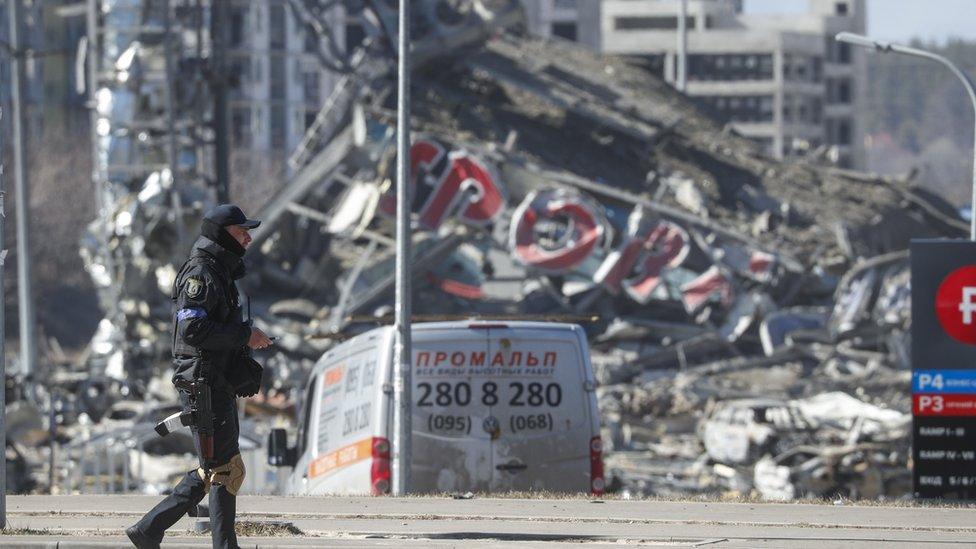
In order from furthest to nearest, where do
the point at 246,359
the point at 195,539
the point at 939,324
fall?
1. the point at 939,324
2. the point at 195,539
3. the point at 246,359

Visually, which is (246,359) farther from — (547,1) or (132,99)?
(547,1)

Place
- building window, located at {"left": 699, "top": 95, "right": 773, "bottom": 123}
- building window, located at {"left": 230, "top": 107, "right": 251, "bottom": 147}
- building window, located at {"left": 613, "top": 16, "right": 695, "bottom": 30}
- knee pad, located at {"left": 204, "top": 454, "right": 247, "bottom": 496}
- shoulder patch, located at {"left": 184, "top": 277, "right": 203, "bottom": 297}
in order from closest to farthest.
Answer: shoulder patch, located at {"left": 184, "top": 277, "right": 203, "bottom": 297} → knee pad, located at {"left": 204, "top": 454, "right": 247, "bottom": 496} → building window, located at {"left": 230, "top": 107, "right": 251, "bottom": 147} → building window, located at {"left": 699, "top": 95, "right": 773, "bottom": 123} → building window, located at {"left": 613, "top": 16, "right": 695, "bottom": 30}

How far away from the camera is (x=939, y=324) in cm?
1677

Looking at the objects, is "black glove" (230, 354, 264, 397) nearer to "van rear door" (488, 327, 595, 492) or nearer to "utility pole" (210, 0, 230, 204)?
"van rear door" (488, 327, 595, 492)

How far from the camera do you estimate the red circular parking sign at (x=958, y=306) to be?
16672 millimetres

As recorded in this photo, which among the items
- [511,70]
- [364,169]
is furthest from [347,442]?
[511,70]

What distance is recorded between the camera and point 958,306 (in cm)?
1670

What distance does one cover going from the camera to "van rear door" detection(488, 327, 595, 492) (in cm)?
1505

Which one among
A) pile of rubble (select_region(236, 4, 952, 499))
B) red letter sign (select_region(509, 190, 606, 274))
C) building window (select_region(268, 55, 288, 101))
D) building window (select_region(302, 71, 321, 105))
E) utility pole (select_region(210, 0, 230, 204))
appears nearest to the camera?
utility pole (select_region(210, 0, 230, 204))

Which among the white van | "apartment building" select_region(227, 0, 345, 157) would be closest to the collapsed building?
the white van

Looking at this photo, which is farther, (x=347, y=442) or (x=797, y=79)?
(x=797, y=79)

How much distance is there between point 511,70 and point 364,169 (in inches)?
517

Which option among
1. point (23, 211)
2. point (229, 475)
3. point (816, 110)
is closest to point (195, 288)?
point (229, 475)

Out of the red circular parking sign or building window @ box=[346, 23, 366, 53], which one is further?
building window @ box=[346, 23, 366, 53]
